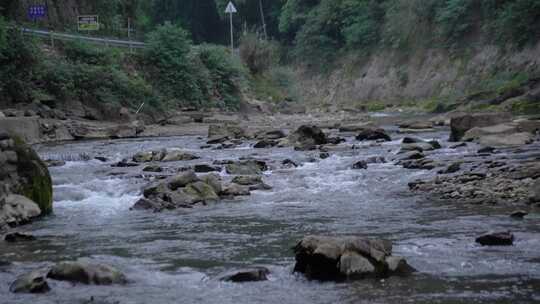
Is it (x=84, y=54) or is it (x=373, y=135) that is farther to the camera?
(x=84, y=54)

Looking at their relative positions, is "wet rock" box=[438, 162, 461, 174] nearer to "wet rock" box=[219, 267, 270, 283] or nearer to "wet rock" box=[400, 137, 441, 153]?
"wet rock" box=[400, 137, 441, 153]

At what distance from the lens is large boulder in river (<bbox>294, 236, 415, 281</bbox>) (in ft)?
26.8

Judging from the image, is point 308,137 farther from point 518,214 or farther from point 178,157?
point 518,214

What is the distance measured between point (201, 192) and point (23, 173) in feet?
10.2

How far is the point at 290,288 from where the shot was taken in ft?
25.8

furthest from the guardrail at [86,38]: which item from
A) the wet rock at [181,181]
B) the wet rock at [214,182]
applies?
the wet rock at [181,181]

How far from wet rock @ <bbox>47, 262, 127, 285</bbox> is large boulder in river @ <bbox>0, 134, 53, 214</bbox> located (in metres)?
4.96

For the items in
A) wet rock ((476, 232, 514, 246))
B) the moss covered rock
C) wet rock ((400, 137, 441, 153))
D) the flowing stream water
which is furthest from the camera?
wet rock ((400, 137, 441, 153))

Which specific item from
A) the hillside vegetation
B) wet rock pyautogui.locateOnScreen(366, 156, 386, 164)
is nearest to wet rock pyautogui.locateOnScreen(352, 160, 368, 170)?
wet rock pyautogui.locateOnScreen(366, 156, 386, 164)

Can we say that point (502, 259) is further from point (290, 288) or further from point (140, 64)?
point (140, 64)

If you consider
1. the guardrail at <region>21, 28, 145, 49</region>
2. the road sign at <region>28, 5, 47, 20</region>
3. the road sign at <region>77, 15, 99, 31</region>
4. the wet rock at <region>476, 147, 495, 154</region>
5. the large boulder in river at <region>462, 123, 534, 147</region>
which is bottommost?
the wet rock at <region>476, 147, 495, 154</region>

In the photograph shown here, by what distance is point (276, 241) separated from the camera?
34.0ft

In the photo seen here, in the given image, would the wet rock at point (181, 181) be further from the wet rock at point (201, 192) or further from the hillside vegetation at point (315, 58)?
the hillside vegetation at point (315, 58)

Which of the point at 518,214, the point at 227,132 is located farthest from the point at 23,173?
the point at 227,132
